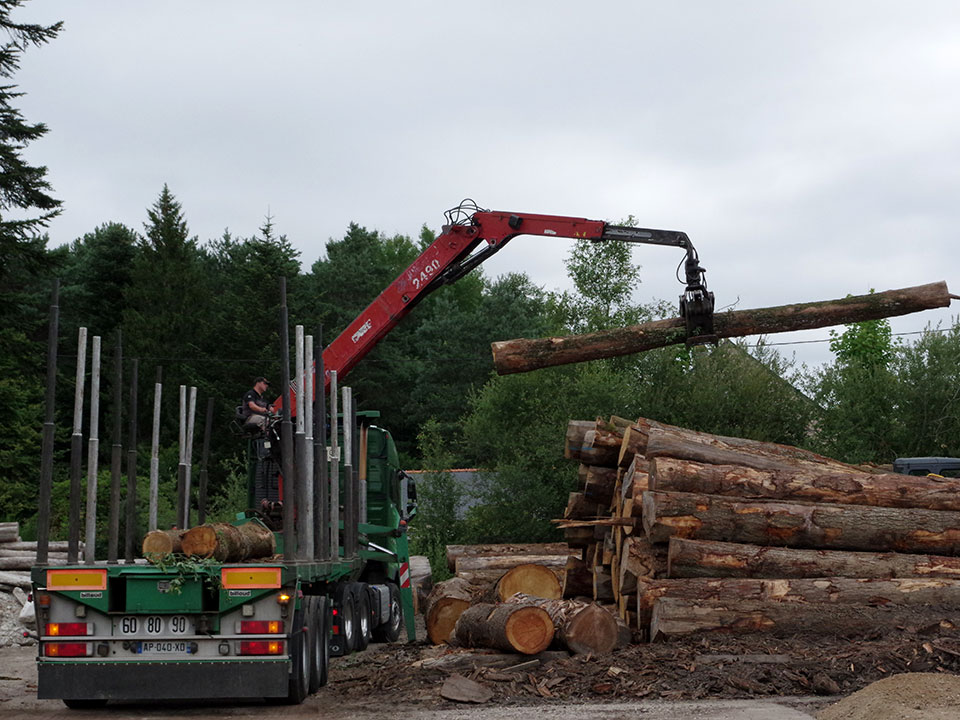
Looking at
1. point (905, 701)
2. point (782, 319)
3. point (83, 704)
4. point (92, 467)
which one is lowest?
point (83, 704)

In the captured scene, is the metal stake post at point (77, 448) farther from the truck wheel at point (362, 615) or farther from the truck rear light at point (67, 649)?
the truck wheel at point (362, 615)

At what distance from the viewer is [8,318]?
3153 cm

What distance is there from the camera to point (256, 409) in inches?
603

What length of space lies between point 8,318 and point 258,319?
16083 millimetres

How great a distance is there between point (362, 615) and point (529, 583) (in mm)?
2691

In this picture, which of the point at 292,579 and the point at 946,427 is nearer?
the point at 292,579

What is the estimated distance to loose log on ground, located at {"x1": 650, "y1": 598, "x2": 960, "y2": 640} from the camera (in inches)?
494

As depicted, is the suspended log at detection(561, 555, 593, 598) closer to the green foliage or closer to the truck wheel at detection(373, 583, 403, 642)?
the truck wheel at detection(373, 583, 403, 642)

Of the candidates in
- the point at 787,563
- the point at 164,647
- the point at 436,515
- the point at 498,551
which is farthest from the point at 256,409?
the point at 436,515

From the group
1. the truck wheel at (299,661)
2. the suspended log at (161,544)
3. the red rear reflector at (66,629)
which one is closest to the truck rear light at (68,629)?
the red rear reflector at (66,629)

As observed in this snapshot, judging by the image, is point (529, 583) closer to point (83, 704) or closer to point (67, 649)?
point (83, 704)

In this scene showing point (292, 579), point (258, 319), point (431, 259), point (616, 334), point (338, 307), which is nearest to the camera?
point (292, 579)

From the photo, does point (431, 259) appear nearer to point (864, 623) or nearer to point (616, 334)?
point (616, 334)

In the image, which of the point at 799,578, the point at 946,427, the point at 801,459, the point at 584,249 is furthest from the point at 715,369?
the point at 584,249
